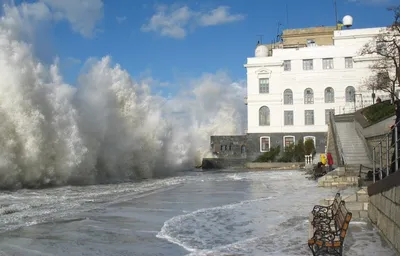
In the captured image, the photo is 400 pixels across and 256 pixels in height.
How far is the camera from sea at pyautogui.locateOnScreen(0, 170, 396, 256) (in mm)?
8023

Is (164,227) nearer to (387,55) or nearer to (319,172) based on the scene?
(319,172)

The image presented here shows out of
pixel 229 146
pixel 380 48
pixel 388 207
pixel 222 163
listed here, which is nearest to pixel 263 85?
pixel 229 146

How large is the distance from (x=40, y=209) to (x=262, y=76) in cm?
3988

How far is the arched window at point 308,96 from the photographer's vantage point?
49.6 metres

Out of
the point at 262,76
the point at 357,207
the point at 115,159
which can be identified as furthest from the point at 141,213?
the point at 262,76

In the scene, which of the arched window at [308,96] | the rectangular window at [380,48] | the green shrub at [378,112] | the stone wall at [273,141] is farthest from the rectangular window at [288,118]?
the green shrub at [378,112]

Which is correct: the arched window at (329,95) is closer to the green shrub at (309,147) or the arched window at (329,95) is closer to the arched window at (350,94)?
the arched window at (350,94)

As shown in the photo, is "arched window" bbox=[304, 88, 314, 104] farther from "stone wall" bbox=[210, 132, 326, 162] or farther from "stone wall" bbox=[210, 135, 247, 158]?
"stone wall" bbox=[210, 135, 247, 158]

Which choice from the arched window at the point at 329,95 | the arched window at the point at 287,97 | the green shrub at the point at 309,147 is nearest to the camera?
the green shrub at the point at 309,147

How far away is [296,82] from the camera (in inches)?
1969

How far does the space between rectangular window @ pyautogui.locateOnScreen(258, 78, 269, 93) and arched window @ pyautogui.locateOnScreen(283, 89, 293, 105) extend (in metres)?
2.05

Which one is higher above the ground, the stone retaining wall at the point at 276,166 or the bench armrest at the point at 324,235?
the bench armrest at the point at 324,235

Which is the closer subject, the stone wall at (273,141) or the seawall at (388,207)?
the seawall at (388,207)

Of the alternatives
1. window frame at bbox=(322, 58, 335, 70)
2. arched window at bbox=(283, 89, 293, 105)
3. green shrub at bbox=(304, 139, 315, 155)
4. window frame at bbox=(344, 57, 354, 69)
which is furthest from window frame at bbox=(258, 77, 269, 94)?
window frame at bbox=(344, 57, 354, 69)
